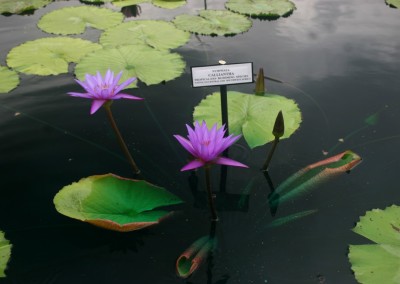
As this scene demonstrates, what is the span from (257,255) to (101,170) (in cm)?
88

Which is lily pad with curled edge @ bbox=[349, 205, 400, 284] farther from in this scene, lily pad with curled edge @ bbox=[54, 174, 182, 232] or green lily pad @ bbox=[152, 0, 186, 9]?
green lily pad @ bbox=[152, 0, 186, 9]

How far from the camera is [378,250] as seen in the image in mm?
1429

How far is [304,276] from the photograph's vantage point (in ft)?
4.71

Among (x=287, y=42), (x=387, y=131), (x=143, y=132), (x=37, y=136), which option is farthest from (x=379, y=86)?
(x=37, y=136)

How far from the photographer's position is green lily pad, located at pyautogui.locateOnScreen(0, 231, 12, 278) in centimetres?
147

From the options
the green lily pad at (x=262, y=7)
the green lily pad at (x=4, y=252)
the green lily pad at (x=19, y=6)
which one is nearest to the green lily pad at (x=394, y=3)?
the green lily pad at (x=262, y=7)

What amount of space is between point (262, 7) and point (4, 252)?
284cm

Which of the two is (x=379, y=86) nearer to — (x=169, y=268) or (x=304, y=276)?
(x=304, y=276)

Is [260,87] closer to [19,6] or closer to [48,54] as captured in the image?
[48,54]

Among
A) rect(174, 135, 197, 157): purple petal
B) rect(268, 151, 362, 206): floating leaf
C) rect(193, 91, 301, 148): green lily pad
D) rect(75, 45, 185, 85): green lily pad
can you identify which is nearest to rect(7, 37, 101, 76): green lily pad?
rect(75, 45, 185, 85): green lily pad

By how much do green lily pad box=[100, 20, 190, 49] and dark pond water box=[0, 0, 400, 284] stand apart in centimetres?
12

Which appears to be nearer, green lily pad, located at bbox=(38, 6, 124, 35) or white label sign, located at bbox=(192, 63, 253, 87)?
white label sign, located at bbox=(192, 63, 253, 87)

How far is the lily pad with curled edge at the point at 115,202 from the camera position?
1518 mm

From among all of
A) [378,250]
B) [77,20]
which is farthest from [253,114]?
[77,20]
